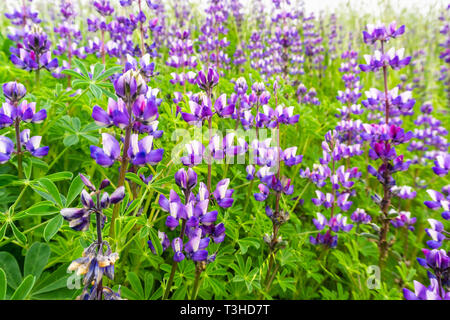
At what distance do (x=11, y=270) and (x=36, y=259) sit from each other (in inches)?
3.3

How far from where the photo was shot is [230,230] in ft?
4.82

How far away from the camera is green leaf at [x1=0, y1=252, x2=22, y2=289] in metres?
1.02

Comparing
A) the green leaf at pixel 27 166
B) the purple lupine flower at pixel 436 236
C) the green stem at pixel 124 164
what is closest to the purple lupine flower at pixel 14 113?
the green leaf at pixel 27 166

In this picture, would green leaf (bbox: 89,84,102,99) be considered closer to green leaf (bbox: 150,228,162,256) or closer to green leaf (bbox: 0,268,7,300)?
green leaf (bbox: 150,228,162,256)

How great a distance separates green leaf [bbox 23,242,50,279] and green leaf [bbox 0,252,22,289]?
0.04 metres

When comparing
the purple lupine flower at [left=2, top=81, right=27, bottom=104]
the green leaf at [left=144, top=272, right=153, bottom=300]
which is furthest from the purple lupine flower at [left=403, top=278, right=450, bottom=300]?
the purple lupine flower at [left=2, top=81, right=27, bottom=104]

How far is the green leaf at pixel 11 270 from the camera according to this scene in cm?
102

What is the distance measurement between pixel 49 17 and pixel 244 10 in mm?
3574

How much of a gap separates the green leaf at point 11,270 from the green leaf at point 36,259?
1.5 inches

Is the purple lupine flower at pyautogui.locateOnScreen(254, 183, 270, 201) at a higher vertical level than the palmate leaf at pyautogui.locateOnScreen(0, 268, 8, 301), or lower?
higher

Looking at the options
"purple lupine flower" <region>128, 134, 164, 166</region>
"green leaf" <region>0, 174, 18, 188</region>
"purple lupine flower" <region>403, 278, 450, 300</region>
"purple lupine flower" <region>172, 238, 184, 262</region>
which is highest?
"purple lupine flower" <region>128, 134, 164, 166</region>

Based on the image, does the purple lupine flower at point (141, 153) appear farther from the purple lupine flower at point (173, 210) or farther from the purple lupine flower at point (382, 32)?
the purple lupine flower at point (382, 32)
